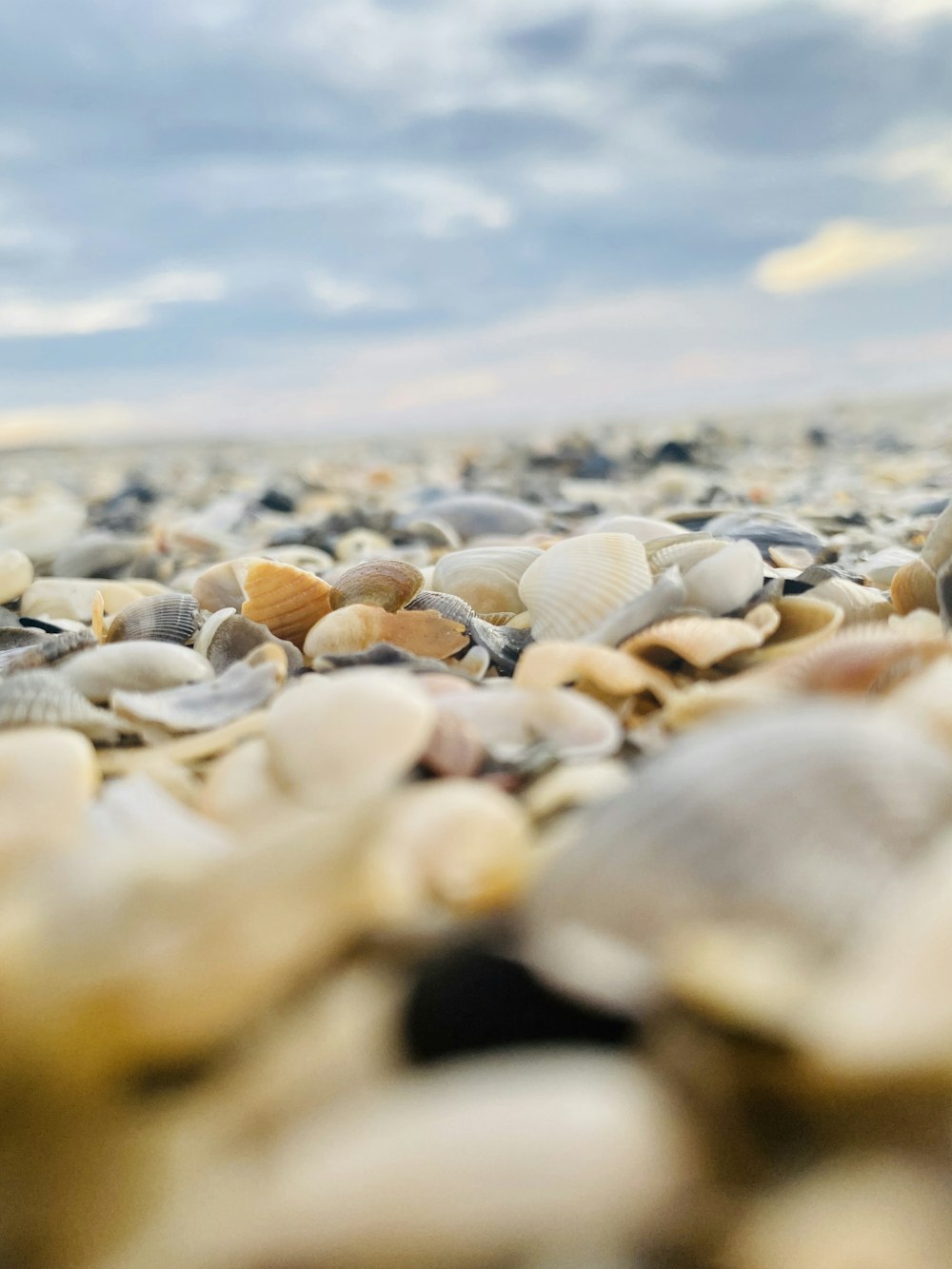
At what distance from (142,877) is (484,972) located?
322 mm

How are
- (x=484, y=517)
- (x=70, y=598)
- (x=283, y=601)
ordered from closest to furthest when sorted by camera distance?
1. (x=283, y=601)
2. (x=70, y=598)
3. (x=484, y=517)

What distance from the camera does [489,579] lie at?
235cm

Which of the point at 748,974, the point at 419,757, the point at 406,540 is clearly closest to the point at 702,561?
the point at 419,757

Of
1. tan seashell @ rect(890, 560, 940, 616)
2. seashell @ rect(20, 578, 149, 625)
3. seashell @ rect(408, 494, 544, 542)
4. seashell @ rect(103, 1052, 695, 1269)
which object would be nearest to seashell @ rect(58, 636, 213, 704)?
seashell @ rect(20, 578, 149, 625)

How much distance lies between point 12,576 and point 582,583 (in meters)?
1.64

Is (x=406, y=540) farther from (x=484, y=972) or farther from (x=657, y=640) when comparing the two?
(x=484, y=972)

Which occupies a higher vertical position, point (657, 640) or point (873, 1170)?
point (657, 640)

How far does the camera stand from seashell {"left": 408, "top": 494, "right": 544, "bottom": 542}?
384 centimetres

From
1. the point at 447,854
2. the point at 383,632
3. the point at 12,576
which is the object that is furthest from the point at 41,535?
the point at 447,854

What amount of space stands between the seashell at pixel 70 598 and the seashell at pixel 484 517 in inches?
58.0

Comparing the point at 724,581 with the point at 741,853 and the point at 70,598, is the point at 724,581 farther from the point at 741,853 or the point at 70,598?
the point at 70,598

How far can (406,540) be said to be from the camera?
3766 millimetres

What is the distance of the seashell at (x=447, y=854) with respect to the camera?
865mm

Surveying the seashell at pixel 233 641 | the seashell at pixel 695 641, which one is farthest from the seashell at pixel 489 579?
the seashell at pixel 695 641
